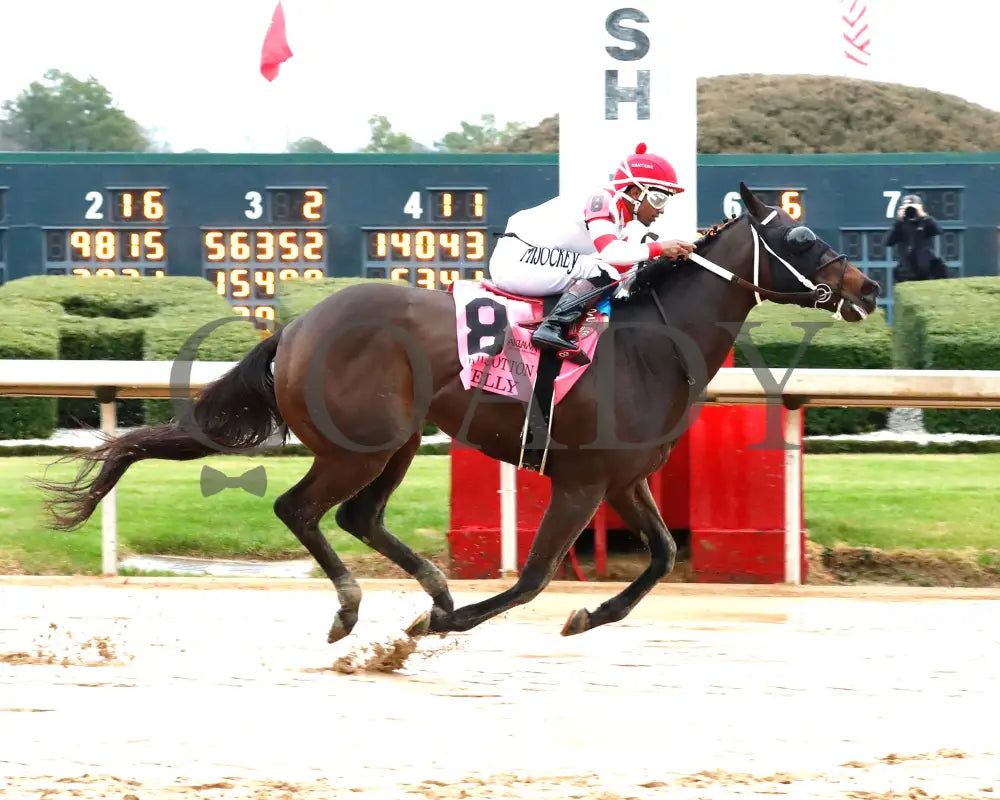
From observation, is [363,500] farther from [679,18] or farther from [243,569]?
[679,18]

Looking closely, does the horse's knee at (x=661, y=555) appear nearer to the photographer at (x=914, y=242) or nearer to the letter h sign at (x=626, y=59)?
the letter h sign at (x=626, y=59)

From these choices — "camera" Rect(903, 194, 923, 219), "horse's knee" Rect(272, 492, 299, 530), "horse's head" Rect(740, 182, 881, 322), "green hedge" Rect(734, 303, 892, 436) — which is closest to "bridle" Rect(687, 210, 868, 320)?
"horse's head" Rect(740, 182, 881, 322)

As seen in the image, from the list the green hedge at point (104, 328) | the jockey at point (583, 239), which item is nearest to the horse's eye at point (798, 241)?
the jockey at point (583, 239)

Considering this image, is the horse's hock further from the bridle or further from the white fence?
the bridle

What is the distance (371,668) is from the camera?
4984 millimetres

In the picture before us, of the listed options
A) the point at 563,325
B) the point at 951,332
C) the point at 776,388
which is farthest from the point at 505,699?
the point at 951,332

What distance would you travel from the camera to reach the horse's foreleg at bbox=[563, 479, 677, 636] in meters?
5.14

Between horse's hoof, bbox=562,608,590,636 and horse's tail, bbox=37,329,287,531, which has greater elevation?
horse's tail, bbox=37,329,287,531

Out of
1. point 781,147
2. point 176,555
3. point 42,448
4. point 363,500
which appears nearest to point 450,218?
point 42,448

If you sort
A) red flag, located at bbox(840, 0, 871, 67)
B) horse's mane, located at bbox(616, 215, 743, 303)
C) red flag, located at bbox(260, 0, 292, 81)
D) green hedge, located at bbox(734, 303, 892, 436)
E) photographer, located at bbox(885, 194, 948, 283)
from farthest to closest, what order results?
red flag, located at bbox(840, 0, 871, 67) → red flag, located at bbox(260, 0, 292, 81) → photographer, located at bbox(885, 194, 948, 283) → green hedge, located at bbox(734, 303, 892, 436) → horse's mane, located at bbox(616, 215, 743, 303)

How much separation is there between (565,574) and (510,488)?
527 millimetres

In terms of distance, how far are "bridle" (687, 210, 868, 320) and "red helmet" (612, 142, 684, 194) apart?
11.6 inches

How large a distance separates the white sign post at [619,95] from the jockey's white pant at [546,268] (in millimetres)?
2517

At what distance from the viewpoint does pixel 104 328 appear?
11.1 metres
